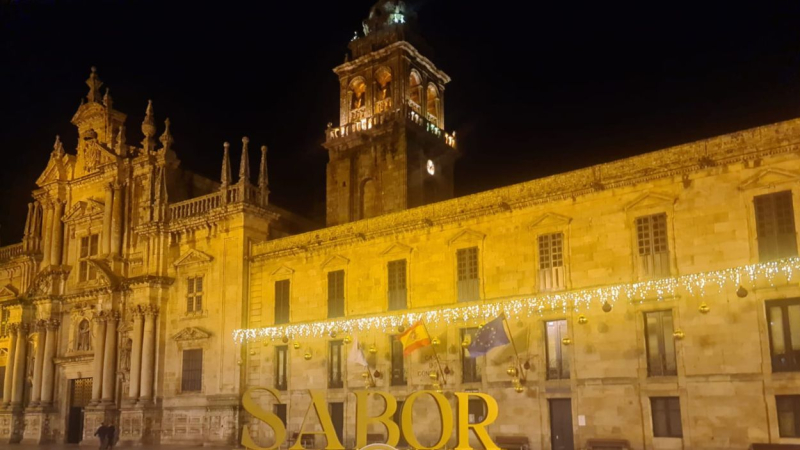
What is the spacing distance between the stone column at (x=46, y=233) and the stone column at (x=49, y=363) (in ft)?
13.2

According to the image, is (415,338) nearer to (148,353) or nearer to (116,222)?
(148,353)

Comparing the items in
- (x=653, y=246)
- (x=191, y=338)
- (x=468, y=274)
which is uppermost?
(x=653, y=246)

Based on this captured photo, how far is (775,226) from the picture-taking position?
24.0 m

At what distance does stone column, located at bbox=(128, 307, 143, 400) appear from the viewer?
3944 cm

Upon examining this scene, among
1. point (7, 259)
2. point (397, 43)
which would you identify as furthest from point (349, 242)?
point (7, 259)

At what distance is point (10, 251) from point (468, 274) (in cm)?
3465

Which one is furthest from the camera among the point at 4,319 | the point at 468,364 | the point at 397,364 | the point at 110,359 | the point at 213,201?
the point at 4,319

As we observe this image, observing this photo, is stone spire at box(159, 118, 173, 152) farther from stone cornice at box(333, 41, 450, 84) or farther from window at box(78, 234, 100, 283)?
stone cornice at box(333, 41, 450, 84)

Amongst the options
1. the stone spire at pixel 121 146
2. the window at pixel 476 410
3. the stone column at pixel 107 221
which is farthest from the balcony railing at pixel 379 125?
the window at pixel 476 410

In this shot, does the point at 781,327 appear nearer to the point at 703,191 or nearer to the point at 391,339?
the point at 703,191

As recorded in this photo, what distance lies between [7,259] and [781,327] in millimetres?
46041

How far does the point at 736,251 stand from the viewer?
24.5 meters

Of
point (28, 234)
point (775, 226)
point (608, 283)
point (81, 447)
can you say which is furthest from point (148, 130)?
point (775, 226)

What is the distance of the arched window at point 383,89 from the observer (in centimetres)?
4416
